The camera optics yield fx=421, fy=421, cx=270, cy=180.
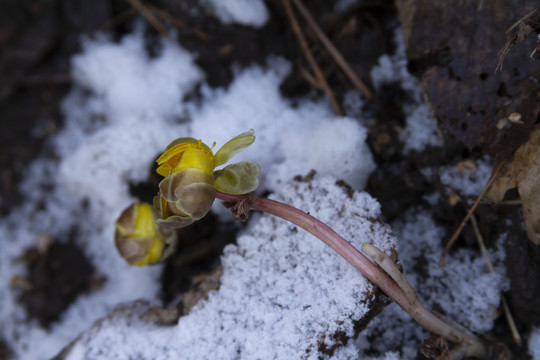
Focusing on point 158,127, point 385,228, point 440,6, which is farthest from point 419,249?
point 158,127

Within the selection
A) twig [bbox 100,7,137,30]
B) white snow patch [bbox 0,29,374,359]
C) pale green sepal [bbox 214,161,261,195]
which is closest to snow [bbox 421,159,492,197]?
white snow patch [bbox 0,29,374,359]

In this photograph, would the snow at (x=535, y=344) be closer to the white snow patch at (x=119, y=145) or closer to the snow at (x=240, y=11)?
the white snow patch at (x=119, y=145)

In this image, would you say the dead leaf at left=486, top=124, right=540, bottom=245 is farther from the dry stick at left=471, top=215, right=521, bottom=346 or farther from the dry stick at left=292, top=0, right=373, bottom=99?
the dry stick at left=292, top=0, right=373, bottom=99

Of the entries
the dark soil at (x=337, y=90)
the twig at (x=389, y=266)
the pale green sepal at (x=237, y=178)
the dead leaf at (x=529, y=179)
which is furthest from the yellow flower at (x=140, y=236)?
the dead leaf at (x=529, y=179)

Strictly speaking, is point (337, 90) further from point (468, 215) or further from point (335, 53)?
point (468, 215)

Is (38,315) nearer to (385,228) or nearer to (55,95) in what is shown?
(55,95)

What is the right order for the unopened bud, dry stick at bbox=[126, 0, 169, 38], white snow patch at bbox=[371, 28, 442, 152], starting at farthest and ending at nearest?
1. dry stick at bbox=[126, 0, 169, 38]
2. white snow patch at bbox=[371, 28, 442, 152]
3. the unopened bud
